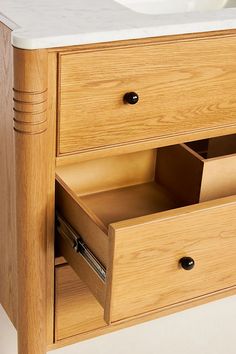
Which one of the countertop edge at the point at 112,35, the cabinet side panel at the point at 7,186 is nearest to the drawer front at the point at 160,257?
the cabinet side panel at the point at 7,186

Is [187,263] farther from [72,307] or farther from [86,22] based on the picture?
[86,22]

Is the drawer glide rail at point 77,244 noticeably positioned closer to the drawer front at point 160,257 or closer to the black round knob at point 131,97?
the drawer front at point 160,257

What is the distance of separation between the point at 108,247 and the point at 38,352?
30cm

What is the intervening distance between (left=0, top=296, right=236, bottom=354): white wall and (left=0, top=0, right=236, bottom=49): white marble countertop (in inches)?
25.4

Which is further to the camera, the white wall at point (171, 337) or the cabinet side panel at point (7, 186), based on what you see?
the white wall at point (171, 337)

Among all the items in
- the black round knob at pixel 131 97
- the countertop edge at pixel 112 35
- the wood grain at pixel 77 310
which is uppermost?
the countertop edge at pixel 112 35

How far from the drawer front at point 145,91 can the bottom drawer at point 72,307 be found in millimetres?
259

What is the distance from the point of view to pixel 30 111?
1058mm

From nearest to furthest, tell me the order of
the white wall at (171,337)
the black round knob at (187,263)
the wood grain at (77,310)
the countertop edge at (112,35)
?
the countertop edge at (112,35), the black round knob at (187,263), the wood grain at (77,310), the white wall at (171,337)

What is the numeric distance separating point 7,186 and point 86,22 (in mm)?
329

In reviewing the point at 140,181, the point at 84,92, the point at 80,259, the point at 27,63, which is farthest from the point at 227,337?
the point at 27,63

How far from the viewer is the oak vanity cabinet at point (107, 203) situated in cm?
Answer: 108

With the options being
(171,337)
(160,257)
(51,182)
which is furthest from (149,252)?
(171,337)

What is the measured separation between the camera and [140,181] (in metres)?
1.45
